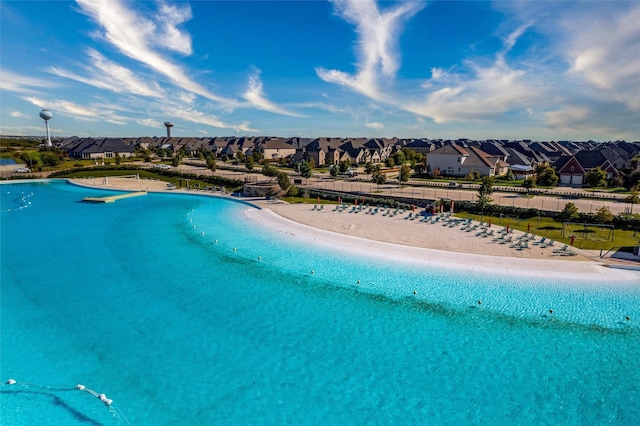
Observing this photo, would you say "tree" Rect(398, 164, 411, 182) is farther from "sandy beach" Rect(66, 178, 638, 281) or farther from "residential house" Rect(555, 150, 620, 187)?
"residential house" Rect(555, 150, 620, 187)

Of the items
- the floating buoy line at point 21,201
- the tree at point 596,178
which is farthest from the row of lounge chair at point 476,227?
the floating buoy line at point 21,201

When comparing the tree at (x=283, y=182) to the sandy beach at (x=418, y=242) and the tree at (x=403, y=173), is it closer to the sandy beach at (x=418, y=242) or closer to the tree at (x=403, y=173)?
the sandy beach at (x=418, y=242)

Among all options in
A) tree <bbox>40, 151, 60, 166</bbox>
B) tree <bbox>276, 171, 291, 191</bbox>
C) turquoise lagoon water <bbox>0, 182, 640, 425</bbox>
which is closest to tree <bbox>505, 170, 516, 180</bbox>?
tree <bbox>276, 171, 291, 191</bbox>

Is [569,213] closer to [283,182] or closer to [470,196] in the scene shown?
[470,196]

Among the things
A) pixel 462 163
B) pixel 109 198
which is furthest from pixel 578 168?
pixel 109 198

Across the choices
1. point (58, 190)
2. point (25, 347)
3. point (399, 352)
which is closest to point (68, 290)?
point (25, 347)

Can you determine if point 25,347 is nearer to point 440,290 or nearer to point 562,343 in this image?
point 440,290
